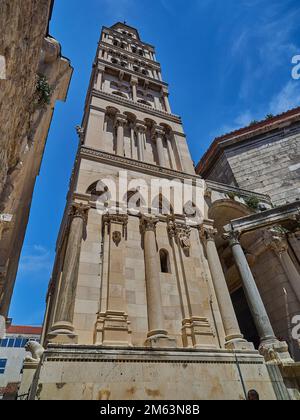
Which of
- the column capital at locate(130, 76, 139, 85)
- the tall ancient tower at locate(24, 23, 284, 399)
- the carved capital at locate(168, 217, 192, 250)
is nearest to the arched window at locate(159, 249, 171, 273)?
the tall ancient tower at locate(24, 23, 284, 399)

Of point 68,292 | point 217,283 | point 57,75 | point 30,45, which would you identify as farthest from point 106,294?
point 57,75

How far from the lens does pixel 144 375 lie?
5906 mm

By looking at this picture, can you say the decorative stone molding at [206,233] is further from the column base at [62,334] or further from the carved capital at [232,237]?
the column base at [62,334]

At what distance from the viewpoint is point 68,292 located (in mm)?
7074

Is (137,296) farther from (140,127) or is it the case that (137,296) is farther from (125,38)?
(125,38)

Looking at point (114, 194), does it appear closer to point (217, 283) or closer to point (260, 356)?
point (217, 283)

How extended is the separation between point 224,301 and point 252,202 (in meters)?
6.21

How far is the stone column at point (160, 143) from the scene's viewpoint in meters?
13.7

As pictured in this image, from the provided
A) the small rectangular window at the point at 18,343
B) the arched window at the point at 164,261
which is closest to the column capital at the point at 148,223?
the arched window at the point at 164,261

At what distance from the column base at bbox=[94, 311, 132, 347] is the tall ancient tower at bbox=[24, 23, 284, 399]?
0.09 feet

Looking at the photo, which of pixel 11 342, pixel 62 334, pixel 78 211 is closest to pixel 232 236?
pixel 78 211

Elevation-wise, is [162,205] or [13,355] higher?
[13,355]

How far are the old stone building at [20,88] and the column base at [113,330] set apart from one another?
140 inches

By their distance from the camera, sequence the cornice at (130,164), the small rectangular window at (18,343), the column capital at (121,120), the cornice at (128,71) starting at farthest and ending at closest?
1. the small rectangular window at (18,343)
2. the cornice at (128,71)
3. the column capital at (121,120)
4. the cornice at (130,164)
